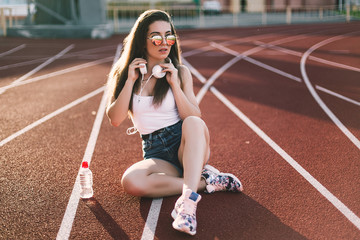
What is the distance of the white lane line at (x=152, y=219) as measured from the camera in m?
3.23

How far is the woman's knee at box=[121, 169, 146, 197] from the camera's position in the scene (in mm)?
3768

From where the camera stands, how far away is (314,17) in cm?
3109

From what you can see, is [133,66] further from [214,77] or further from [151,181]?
[214,77]

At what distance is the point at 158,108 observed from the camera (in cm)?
389

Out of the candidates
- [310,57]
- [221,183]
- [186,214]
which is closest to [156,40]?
[221,183]

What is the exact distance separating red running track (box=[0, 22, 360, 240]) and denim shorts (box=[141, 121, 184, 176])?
40cm

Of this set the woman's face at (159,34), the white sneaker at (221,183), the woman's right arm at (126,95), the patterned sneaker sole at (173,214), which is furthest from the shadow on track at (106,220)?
the woman's face at (159,34)

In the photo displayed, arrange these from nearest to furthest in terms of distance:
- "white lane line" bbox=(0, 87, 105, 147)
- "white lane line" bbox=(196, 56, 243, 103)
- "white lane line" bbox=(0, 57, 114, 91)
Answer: "white lane line" bbox=(0, 87, 105, 147), "white lane line" bbox=(196, 56, 243, 103), "white lane line" bbox=(0, 57, 114, 91)

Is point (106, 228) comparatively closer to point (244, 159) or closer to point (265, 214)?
point (265, 214)

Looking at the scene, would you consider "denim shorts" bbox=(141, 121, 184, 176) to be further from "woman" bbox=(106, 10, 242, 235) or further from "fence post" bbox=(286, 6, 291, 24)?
"fence post" bbox=(286, 6, 291, 24)

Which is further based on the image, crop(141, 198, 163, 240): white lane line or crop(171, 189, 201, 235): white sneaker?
crop(141, 198, 163, 240): white lane line

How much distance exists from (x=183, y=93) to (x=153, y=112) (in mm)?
325

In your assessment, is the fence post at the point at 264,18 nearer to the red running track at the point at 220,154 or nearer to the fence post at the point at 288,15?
the fence post at the point at 288,15

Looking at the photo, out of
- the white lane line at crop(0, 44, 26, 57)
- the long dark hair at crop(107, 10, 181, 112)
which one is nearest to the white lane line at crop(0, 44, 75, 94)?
the white lane line at crop(0, 44, 26, 57)
